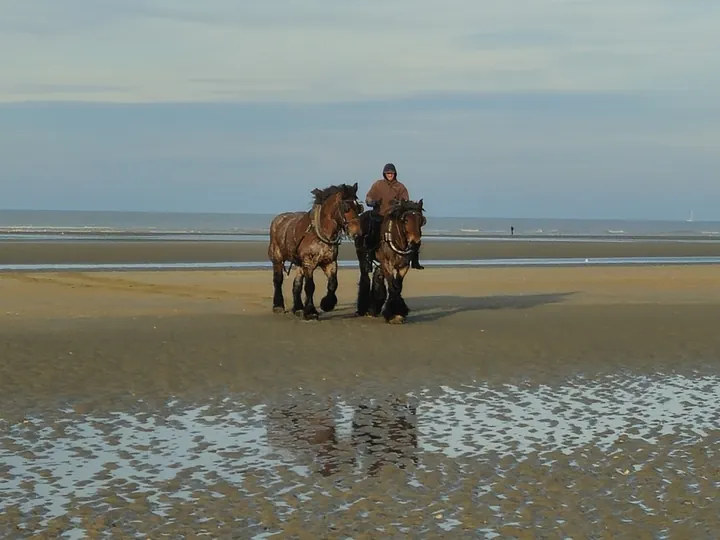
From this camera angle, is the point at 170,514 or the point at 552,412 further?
the point at 552,412

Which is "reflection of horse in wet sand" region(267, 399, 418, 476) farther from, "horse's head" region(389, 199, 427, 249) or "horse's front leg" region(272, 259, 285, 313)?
Result: "horse's front leg" region(272, 259, 285, 313)

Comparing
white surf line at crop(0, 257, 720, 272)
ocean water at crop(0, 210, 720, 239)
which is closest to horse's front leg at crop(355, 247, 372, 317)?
white surf line at crop(0, 257, 720, 272)

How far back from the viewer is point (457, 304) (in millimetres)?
19656

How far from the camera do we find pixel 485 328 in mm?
15398

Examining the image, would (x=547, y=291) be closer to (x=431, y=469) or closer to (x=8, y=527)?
(x=431, y=469)

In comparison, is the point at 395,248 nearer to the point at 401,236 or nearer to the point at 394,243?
the point at 394,243

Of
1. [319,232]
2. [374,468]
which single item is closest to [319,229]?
[319,232]

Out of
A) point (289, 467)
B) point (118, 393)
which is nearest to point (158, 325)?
point (118, 393)

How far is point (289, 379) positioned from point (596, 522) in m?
5.26

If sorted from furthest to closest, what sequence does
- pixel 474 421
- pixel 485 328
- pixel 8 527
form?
1. pixel 485 328
2. pixel 474 421
3. pixel 8 527

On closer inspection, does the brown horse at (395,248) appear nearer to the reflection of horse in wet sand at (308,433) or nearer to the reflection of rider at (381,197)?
the reflection of rider at (381,197)

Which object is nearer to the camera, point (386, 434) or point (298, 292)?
point (386, 434)

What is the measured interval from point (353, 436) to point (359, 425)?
409 millimetres

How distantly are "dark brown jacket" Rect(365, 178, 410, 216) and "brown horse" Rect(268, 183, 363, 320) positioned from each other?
17.5 inches
